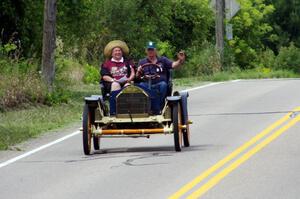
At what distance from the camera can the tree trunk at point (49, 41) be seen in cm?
2450

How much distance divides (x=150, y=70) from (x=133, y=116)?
1.13 m

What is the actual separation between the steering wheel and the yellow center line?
2.06 metres

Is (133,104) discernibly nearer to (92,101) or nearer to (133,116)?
(133,116)

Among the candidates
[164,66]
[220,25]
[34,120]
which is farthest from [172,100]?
[220,25]

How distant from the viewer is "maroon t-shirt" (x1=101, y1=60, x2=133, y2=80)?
50.3ft

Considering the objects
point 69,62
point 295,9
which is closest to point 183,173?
point 69,62

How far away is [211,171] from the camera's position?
466 inches

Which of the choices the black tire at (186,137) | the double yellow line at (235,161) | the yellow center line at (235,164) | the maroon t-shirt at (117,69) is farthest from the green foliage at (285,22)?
the black tire at (186,137)

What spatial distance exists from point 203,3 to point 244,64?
11.5 metres

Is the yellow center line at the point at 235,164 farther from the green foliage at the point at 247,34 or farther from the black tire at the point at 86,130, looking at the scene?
the green foliage at the point at 247,34

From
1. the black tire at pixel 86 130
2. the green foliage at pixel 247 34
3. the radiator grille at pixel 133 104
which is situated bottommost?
the black tire at pixel 86 130

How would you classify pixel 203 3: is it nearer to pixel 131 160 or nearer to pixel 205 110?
pixel 205 110

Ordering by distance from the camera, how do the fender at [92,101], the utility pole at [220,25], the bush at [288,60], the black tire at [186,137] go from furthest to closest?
the bush at [288,60] < the utility pole at [220,25] < the black tire at [186,137] < the fender at [92,101]

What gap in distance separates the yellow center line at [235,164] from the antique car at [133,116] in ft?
3.88
